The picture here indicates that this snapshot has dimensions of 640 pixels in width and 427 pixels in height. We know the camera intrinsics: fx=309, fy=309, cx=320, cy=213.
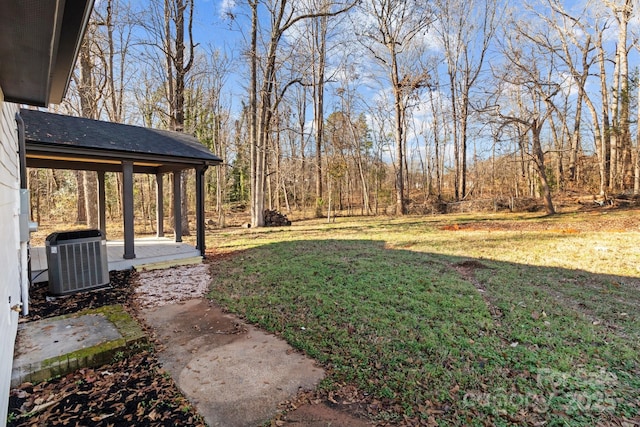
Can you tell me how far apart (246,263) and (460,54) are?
19572 millimetres

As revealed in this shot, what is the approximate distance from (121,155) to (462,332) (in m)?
6.10

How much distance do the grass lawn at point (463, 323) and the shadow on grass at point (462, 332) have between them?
0.01m

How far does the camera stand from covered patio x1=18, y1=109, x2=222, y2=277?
202 inches

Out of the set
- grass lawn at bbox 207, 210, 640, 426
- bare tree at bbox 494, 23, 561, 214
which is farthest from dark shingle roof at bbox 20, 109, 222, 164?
bare tree at bbox 494, 23, 561, 214

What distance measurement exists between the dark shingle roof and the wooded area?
4.04 m

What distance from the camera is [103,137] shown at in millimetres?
5793

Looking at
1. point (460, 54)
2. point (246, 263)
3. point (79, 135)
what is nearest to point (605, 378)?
point (246, 263)

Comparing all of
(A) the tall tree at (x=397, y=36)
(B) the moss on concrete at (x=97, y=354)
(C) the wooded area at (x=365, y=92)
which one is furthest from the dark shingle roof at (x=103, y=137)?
(A) the tall tree at (x=397, y=36)

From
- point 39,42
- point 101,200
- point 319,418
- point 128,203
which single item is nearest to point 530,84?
point 128,203

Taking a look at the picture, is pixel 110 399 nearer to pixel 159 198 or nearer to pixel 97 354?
pixel 97 354

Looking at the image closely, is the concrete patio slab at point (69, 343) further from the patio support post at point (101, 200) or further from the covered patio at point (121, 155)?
the patio support post at point (101, 200)

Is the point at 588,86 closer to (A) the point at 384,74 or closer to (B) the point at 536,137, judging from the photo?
(B) the point at 536,137

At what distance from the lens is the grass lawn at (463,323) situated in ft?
6.91

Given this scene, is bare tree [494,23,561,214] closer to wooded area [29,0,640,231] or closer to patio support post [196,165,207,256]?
wooded area [29,0,640,231]
